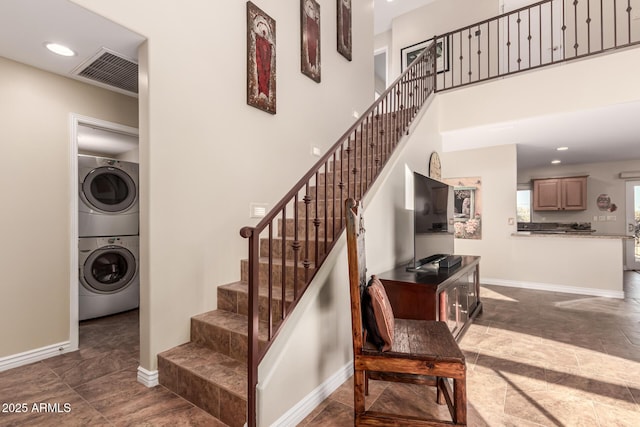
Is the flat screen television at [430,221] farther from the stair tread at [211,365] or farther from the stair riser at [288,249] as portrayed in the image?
the stair tread at [211,365]

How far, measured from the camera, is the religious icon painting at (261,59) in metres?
2.89

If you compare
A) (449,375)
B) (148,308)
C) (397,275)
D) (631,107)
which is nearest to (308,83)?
(397,275)

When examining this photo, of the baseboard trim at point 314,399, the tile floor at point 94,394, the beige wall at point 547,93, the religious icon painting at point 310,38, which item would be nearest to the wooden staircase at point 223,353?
the tile floor at point 94,394

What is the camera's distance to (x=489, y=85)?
4172 mm

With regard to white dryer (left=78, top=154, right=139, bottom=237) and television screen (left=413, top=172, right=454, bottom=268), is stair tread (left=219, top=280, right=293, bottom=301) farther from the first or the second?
white dryer (left=78, top=154, right=139, bottom=237)

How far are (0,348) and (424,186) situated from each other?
3.72 meters

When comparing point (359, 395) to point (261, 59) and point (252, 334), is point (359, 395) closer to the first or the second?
point (252, 334)

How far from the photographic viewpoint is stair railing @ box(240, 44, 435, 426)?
1.61m

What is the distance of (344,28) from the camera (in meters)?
4.27

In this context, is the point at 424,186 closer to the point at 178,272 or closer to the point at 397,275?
the point at 397,275

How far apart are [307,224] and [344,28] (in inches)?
140

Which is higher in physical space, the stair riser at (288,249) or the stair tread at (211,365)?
the stair riser at (288,249)

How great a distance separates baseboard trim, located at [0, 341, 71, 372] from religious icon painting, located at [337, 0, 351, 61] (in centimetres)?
Result: 448

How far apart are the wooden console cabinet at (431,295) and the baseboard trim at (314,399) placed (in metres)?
0.64
